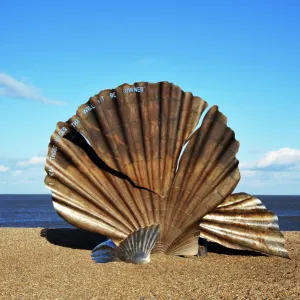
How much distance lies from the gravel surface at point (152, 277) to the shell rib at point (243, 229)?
0.28m

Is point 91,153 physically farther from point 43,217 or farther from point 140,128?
point 43,217

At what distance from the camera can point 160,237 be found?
29.0ft

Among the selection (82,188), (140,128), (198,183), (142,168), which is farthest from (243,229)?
(82,188)

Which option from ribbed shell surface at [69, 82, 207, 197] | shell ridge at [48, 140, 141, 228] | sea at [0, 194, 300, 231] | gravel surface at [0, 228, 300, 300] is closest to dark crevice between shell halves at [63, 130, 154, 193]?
ribbed shell surface at [69, 82, 207, 197]

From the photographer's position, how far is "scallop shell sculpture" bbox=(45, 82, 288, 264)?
28.2 ft

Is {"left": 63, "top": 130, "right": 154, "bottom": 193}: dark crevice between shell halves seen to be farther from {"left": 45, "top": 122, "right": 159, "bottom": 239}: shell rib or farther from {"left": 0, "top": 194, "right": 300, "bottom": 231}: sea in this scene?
{"left": 0, "top": 194, "right": 300, "bottom": 231}: sea

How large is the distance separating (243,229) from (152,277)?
2.81 metres

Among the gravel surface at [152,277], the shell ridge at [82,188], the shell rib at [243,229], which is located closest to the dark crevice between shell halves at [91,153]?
the shell ridge at [82,188]

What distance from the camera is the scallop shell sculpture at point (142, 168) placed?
339 inches

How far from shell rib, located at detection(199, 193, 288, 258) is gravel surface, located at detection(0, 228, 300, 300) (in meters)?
0.28

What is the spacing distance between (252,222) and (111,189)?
3208 millimetres

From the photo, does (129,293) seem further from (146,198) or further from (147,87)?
(147,87)

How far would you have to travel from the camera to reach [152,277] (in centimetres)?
771

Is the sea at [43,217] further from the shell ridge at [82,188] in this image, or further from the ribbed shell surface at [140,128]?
the shell ridge at [82,188]
